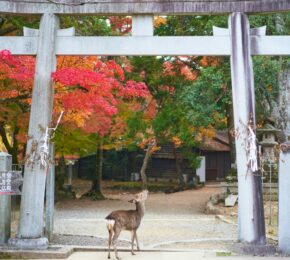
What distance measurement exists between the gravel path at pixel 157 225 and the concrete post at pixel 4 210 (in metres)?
1.55

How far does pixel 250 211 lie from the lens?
34.4ft

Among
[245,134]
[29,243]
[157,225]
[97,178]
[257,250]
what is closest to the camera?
[257,250]

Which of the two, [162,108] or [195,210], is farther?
[162,108]

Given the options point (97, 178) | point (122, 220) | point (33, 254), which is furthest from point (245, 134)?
point (97, 178)

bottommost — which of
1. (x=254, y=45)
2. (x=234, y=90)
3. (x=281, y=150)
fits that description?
(x=281, y=150)

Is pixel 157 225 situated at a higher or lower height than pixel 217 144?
lower

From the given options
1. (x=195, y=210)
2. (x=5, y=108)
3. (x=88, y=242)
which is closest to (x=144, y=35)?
(x=88, y=242)

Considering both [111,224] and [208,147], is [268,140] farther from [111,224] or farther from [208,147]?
[208,147]

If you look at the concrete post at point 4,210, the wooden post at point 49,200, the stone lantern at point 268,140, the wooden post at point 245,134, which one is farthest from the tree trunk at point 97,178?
the wooden post at point 245,134

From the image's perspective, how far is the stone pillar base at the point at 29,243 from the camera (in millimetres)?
10477

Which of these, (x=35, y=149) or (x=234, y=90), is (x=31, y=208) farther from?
(x=234, y=90)

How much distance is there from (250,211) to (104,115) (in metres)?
14.2

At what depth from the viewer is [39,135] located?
10906 millimetres

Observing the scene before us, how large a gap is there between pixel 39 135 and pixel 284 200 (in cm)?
517
